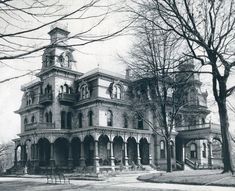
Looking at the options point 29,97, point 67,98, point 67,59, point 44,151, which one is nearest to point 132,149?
point 67,98

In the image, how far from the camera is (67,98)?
41.1 meters

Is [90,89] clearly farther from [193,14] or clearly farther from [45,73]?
[193,14]

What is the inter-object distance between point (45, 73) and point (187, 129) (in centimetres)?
1991

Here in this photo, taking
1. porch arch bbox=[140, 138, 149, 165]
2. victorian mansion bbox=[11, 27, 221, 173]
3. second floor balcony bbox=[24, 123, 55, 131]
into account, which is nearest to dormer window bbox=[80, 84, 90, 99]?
victorian mansion bbox=[11, 27, 221, 173]

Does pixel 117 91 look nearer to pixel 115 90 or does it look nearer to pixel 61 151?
pixel 115 90

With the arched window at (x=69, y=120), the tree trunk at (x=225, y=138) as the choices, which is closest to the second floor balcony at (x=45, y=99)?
the arched window at (x=69, y=120)

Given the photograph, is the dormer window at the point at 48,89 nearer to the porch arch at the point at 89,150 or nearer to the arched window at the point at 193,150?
the porch arch at the point at 89,150

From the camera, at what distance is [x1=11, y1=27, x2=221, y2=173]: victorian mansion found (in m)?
37.8

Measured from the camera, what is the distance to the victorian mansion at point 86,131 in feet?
124

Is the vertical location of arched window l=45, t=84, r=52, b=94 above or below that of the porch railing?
above

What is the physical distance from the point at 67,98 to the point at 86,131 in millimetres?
6822

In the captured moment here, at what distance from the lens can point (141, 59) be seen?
26.0 metres

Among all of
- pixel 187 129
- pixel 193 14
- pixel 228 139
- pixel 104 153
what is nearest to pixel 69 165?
pixel 104 153

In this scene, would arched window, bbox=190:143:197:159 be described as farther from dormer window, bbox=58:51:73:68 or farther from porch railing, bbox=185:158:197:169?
dormer window, bbox=58:51:73:68
